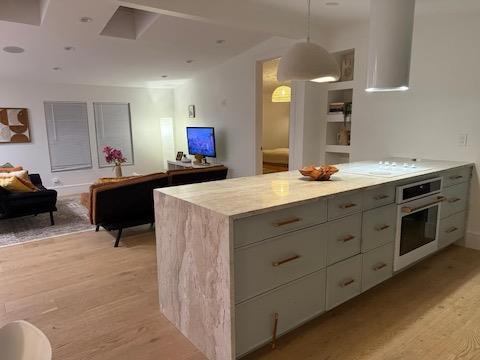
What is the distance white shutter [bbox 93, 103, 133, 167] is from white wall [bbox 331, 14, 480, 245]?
498 cm

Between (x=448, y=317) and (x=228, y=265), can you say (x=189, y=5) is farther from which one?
(x=448, y=317)

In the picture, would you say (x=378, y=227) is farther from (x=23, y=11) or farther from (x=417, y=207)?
(x=23, y=11)

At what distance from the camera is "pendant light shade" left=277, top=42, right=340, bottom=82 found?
86.0 inches

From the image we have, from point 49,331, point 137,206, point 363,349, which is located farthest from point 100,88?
point 363,349

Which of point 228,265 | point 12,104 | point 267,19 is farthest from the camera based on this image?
point 12,104

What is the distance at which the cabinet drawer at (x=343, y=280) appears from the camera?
7.04 feet

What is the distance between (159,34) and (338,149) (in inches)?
114

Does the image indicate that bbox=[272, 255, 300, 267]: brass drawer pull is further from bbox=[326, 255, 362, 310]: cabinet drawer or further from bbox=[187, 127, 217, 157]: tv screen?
bbox=[187, 127, 217, 157]: tv screen

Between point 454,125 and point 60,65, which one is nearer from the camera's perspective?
point 454,125

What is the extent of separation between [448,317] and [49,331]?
106 inches

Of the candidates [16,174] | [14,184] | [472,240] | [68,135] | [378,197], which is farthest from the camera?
[68,135]

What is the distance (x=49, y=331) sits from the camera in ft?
7.11

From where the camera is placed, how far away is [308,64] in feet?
7.16

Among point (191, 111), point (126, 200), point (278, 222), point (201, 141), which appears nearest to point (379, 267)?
Result: point (278, 222)
